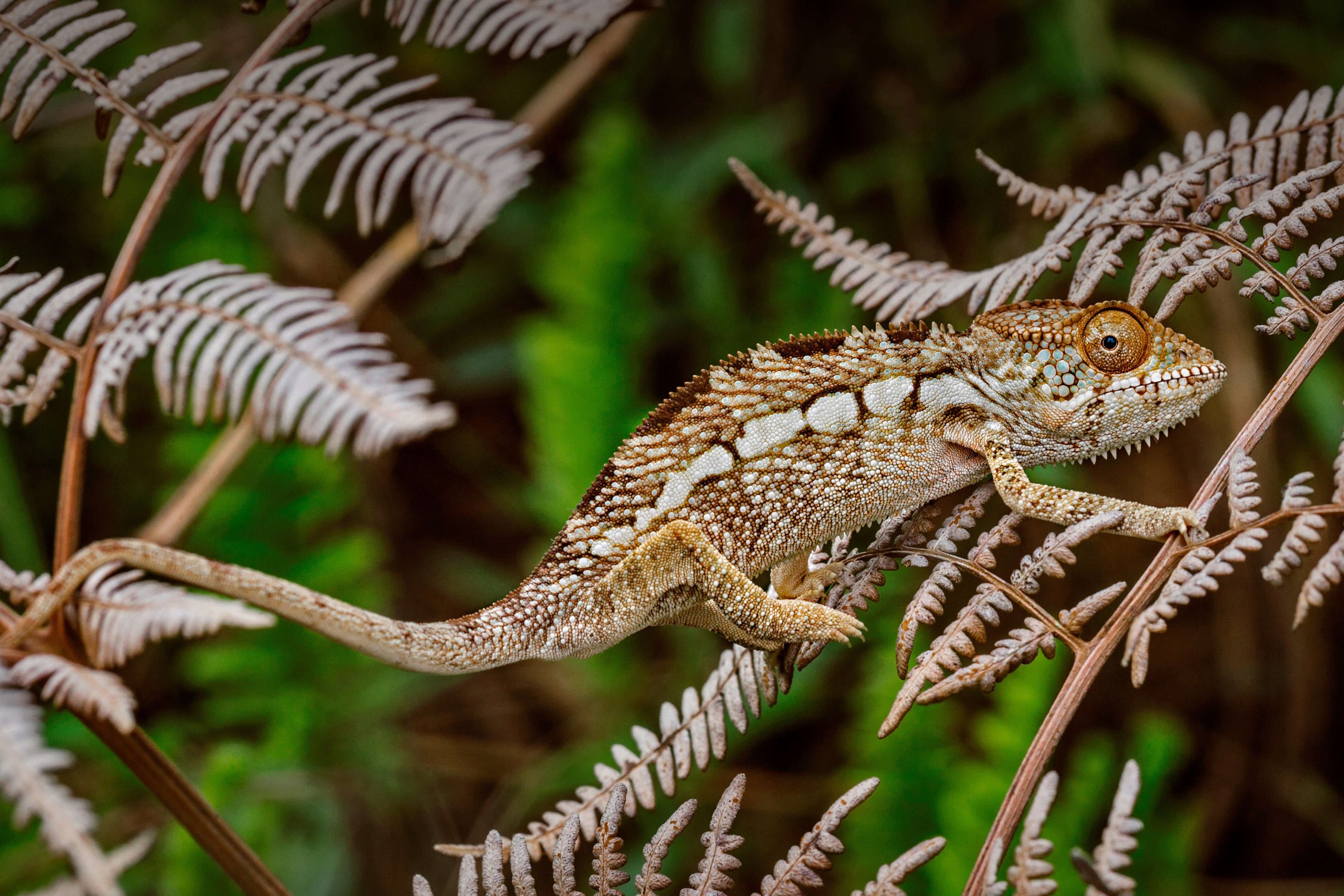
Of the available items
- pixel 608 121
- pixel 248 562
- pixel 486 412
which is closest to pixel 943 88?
pixel 608 121

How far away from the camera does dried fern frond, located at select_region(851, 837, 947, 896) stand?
96cm

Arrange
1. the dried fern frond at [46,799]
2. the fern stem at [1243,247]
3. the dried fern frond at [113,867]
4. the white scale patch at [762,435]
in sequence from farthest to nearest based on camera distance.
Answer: the white scale patch at [762,435] → the fern stem at [1243,247] → the dried fern frond at [113,867] → the dried fern frond at [46,799]

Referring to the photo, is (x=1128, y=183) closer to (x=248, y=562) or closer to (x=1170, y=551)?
(x=1170, y=551)

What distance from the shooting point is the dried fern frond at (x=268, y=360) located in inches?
40.5

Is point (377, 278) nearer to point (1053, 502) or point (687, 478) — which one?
point (687, 478)

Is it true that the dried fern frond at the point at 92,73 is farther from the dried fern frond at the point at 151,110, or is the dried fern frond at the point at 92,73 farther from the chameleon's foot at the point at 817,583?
the chameleon's foot at the point at 817,583

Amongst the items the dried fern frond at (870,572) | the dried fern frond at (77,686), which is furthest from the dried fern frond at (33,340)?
the dried fern frond at (870,572)

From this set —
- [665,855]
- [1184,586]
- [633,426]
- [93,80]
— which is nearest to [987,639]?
[1184,586]

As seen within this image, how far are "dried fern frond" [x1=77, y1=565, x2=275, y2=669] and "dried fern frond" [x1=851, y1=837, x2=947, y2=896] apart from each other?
0.64 m

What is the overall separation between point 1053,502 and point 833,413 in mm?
307

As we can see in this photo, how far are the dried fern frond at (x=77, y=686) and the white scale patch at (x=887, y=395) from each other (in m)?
0.93

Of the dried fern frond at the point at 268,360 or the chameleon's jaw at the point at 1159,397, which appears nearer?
the dried fern frond at the point at 268,360

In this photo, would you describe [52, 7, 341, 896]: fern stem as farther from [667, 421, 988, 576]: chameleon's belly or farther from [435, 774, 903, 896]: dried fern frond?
[667, 421, 988, 576]: chameleon's belly

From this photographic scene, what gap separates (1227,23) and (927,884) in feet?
8.19
